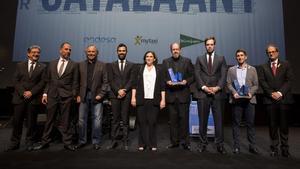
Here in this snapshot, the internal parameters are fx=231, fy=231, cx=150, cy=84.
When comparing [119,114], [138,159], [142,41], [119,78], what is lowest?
[138,159]

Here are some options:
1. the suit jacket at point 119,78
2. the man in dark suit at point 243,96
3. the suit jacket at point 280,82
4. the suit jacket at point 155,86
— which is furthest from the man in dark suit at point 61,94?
the suit jacket at point 280,82

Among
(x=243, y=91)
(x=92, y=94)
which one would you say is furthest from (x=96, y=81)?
(x=243, y=91)

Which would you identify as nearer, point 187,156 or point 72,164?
point 72,164

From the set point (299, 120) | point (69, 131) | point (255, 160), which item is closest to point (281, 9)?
point (299, 120)

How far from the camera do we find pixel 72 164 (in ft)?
7.61

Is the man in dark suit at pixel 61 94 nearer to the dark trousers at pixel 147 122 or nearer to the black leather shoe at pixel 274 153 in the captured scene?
the dark trousers at pixel 147 122

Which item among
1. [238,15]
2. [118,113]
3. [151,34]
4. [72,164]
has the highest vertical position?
[238,15]

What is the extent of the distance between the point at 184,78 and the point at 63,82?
1630 mm

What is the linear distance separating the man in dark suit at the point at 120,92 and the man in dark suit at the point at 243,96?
4.50ft

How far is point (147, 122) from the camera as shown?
3.12m

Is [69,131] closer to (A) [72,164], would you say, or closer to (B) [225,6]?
(A) [72,164]

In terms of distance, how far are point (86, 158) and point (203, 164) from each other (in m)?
1.27

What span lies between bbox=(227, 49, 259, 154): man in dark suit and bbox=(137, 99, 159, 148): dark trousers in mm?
1036

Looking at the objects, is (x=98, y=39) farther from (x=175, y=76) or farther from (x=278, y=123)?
(x=278, y=123)
